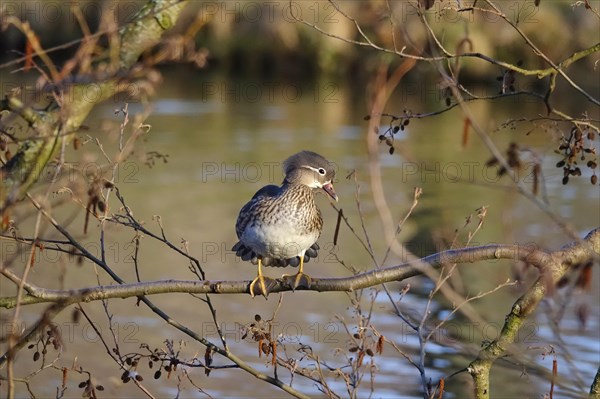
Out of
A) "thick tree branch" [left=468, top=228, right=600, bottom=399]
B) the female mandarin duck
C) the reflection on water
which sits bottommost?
"thick tree branch" [left=468, top=228, right=600, bottom=399]

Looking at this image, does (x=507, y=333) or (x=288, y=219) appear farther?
(x=288, y=219)

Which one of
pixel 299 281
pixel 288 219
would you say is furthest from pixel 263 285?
pixel 288 219

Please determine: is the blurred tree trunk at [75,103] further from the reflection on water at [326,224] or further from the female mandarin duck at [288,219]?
the female mandarin duck at [288,219]

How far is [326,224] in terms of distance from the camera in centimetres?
1398

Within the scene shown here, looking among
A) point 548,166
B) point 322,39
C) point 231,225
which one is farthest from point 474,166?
point 322,39

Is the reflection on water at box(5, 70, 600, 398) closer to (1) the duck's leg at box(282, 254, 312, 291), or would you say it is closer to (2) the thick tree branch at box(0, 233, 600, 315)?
(2) the thick tree branch at box(0, 233, 600, 315)

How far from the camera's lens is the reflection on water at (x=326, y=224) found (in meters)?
9.26

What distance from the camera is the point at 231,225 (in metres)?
14.1

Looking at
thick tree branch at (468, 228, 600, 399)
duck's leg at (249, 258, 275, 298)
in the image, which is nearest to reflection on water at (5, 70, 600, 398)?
thick tree branch at (468, 228, 600, 399)

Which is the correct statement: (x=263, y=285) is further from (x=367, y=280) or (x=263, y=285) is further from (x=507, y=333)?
(x=507, y=333)

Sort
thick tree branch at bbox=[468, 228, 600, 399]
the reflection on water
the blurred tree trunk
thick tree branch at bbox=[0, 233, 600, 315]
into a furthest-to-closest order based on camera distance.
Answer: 1. the reflection on water
2. thick tree branch at bbox=[468, 228, 600, 399]
3. thick tree branch at bbox=[0, 233, 600, 315]
4. the blurred tree trunk

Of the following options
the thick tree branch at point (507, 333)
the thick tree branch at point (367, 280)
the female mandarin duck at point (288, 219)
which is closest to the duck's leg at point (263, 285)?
the female mandarin duck at point (288, 219)

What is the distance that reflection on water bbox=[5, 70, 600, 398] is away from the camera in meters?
9.26

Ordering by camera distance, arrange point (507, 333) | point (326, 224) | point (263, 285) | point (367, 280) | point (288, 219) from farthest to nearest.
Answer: point (326, 224)
point (288, 219)
point (263, 285)
point (507, 333)
point (367, 280)
